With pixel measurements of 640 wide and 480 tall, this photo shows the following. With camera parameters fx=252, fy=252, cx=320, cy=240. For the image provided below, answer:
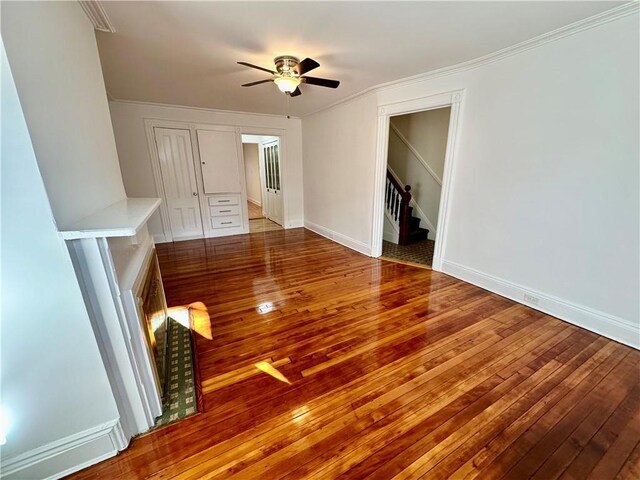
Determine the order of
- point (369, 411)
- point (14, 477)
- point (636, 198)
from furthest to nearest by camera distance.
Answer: point (636, 198), point (369, 411), point (14, 477)

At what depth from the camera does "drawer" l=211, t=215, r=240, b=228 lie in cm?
544

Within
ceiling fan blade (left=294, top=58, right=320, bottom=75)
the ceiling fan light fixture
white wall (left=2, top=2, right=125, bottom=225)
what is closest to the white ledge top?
white wall (left=2, top=2, right=125, bottom=225)

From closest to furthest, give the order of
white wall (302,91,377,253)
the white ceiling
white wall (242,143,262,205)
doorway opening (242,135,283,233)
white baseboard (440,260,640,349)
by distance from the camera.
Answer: the white ceiling, white baseboard (440,260,640,349), white wall (302,91,377,253), doorway opening (242,135,283,233), white wall (242,143,262,205)

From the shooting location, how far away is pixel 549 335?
2.19 meters

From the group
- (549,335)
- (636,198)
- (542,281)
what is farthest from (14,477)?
(636,198)

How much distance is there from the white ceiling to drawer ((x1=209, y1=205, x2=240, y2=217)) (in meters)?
2.52

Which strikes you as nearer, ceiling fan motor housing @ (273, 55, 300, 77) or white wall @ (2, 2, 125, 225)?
white wall @ (2, 2, 125, 225)

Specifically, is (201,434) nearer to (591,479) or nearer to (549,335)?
(591,479)

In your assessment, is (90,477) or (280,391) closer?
(90,477)

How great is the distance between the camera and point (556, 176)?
90.5 inches

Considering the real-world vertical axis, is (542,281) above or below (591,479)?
above

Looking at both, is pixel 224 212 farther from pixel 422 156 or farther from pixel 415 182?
pixel 422 156

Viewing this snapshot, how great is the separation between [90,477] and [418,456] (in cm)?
159

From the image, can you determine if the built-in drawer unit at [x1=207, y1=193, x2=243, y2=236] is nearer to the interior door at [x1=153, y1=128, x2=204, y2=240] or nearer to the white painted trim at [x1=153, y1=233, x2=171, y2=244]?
the interior door at [x1=153, y1=128, x2=204, y2=240]
